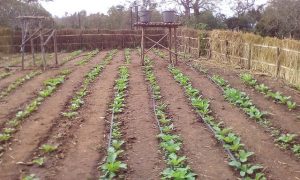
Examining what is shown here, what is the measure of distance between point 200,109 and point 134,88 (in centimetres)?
285

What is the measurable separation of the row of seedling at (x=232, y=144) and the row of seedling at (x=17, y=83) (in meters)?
4.82

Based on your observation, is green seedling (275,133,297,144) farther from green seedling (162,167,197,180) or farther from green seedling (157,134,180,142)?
green seedling (162,167,197,180)

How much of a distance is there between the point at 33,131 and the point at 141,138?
1.92m

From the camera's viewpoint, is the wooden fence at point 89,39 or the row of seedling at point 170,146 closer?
the row of seedling at point 170,146

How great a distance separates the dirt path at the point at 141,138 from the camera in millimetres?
5204

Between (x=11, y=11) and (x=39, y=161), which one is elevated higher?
(x=11, y=11)

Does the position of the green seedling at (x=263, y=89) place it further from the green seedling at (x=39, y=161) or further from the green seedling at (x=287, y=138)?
the green seedling at (x=39, y=161)

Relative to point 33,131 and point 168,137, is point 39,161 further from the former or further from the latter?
point 168,137

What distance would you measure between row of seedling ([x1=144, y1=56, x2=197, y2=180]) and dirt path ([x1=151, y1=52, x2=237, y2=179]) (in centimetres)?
13

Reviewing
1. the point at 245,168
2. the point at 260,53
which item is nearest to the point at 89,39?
the point at 260,53

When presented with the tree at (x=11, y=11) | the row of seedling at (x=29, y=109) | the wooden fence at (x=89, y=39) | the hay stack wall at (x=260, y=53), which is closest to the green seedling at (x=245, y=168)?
the row of seedling at (x=29, y=109)

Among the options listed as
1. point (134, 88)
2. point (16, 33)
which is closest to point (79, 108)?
point (134, 88)

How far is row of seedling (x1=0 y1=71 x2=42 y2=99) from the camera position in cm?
1036

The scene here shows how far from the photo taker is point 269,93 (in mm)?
9352
